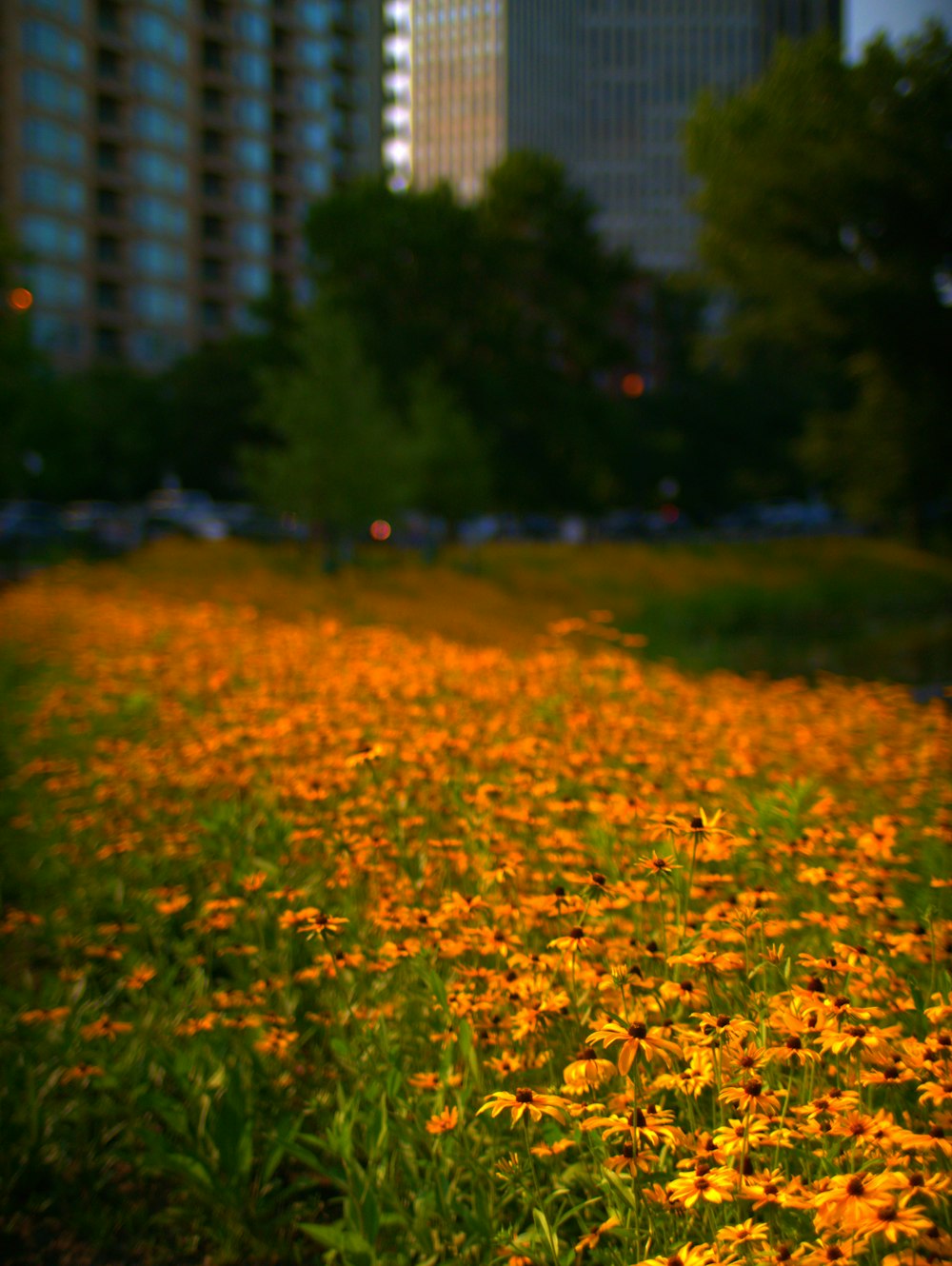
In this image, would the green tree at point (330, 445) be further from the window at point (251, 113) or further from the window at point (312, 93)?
the window at point (312, 93)

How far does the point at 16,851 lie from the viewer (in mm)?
5801

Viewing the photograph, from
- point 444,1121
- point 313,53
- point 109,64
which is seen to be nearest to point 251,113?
point 313,53

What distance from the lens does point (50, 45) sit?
66.0m

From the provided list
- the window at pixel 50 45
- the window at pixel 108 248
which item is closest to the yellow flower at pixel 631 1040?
the window at pixel 50 45

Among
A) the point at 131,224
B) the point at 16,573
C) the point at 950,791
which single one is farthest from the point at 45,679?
the point at 131,224

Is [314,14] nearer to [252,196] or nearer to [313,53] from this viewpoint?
[313,53]

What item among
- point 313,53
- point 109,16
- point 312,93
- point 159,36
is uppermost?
point 313,53

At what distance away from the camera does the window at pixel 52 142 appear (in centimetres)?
6431

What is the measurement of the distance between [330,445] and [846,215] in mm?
10966

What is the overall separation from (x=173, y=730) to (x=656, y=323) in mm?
78186

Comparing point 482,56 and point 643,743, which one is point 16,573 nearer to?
point 643,743

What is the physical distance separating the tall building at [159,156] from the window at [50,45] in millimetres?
76

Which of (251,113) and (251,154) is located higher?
(251,113)

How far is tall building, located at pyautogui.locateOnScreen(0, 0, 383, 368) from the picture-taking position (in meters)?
65.1
